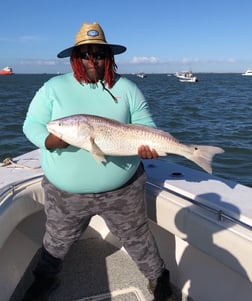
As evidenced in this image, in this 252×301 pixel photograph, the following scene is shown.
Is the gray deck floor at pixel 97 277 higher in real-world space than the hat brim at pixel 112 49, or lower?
lower

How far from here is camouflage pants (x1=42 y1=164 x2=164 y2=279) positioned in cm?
271

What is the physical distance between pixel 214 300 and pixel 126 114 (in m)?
1.63

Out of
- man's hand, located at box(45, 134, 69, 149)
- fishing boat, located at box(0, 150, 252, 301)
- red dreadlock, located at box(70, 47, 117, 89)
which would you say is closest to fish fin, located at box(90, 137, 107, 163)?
man's hand, located at box(45, 134, 69, 149)

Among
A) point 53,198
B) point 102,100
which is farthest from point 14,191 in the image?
point 102,100

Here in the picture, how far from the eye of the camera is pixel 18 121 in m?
15.6

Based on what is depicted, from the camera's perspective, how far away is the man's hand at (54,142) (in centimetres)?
246

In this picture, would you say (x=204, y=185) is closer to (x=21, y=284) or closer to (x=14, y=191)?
(x=14, y=191)

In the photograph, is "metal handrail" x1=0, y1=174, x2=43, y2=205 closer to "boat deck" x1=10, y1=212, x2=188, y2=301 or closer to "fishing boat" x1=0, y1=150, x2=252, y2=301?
"fishing boat" x1=0, y1=150, x2=252, y2=301

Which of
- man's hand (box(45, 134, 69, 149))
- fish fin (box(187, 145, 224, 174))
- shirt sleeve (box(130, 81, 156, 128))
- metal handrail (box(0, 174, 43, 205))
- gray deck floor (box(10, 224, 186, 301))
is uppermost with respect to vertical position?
shirt sleeve (box(130, 81, 156, 128))

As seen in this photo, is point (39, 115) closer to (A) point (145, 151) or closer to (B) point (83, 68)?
(B) point (83, 68)

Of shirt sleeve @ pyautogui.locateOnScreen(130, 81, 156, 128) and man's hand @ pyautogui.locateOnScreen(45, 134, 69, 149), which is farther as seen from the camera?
shirt sleeve @ pyautogui.locateOnScreen(130, 81, 156, 128)

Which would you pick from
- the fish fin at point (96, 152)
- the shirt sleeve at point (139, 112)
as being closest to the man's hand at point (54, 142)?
the fish fin at point (96, 152)

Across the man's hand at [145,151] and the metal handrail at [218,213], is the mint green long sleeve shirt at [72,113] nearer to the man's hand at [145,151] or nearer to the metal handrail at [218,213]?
the man's hand at [145,151]

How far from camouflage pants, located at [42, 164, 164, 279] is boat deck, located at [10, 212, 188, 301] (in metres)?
0.61
